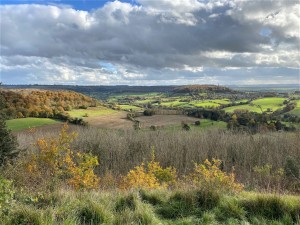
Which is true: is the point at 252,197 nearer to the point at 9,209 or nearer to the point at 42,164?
the point at 9,209

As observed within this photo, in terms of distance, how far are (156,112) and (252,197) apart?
73.4 m

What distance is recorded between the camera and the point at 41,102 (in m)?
72.8

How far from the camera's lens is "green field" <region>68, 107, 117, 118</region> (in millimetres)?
72625

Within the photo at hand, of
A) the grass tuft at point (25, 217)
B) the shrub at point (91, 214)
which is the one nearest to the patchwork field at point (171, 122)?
the shrub at point (91, 214)

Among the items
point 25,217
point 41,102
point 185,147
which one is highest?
point 25,217

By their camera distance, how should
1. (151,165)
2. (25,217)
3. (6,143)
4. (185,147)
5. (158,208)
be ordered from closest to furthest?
(25,217), (158,208), (151,165), (6,143), (185,147)

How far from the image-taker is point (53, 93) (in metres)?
82.8

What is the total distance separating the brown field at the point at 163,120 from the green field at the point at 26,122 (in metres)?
19.7

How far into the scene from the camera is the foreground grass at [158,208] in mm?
5508

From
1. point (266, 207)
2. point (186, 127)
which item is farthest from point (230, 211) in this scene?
point (186, 127)

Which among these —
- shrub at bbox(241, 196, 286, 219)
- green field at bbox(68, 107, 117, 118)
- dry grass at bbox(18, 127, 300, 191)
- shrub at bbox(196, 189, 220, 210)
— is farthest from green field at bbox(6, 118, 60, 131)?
shrub at bbox(241, 196, 286, 219)

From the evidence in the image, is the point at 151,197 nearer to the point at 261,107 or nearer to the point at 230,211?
the point at 230,211

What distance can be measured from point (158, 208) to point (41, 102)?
71.3 m

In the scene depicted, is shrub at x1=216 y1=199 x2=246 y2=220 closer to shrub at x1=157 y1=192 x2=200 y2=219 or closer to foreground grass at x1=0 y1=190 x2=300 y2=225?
foreground grass at x1=0 y1=190 x2=300 y2=225
